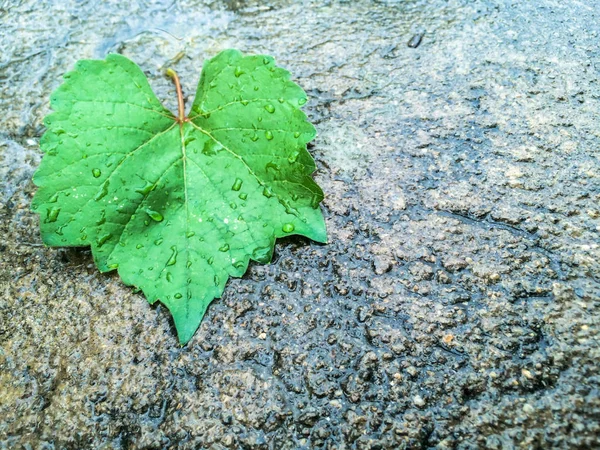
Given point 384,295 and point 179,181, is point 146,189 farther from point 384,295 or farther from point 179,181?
point 384,295

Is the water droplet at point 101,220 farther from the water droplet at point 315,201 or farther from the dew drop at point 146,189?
the water droplet at point 315,201

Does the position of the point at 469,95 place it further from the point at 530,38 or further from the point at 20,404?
the point at 20,404

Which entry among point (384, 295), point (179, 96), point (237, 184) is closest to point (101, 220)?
point (237, 184)

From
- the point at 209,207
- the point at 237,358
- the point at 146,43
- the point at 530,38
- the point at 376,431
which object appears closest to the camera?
the point at 376,431

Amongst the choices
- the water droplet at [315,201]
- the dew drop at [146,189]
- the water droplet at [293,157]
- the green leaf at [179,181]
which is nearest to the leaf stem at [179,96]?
the green leaf at [179,181]

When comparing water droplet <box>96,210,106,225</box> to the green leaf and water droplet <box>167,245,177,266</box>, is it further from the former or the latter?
water droplet <box>167,245,177,266</box>

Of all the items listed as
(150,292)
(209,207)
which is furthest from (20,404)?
(209,207)

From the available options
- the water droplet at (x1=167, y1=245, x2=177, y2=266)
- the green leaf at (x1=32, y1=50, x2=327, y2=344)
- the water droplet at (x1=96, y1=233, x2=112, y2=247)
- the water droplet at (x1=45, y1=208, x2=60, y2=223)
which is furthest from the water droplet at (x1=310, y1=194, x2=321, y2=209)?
the water droplet at (x1=45, y1=208, x2=60, y2=223)

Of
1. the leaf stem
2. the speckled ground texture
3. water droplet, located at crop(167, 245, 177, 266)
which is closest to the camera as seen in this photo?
the speckled ground texture
